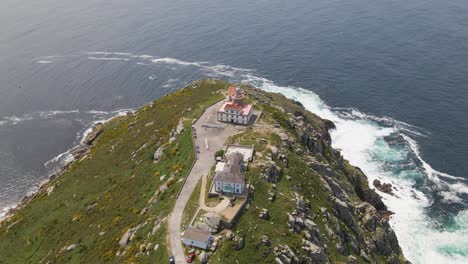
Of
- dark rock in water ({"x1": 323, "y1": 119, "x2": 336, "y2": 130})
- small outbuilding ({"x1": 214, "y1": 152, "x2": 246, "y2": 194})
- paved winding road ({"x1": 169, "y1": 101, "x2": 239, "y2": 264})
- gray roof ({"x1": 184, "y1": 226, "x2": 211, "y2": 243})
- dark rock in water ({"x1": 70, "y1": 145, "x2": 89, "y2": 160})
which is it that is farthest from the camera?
dark rock in water ({"x1": 323, "y1": 119, "x2": 336, "y2": 130})

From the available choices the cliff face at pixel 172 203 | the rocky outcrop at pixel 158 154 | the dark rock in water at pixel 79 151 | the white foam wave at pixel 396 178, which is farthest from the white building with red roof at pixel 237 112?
the dark rock in water at pixel 79 151

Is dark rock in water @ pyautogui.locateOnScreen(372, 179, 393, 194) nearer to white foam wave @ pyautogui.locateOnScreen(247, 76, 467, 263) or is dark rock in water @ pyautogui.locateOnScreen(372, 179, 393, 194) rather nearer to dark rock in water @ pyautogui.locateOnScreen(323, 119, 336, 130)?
white foam wave @ pyautogui.locateOnScreen(247, 76, 467, 263)

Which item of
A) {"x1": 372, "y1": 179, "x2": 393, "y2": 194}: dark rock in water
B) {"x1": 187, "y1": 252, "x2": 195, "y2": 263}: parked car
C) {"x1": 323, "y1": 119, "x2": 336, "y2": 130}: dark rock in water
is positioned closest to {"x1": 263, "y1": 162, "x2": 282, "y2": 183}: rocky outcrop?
{"x1": 187, "y1": 252, "x2": 195, "y2": 263}: parked car

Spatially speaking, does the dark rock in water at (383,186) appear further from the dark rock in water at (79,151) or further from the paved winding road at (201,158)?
the dark rock in water at (79,151)

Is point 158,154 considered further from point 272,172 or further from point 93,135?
point 93,135

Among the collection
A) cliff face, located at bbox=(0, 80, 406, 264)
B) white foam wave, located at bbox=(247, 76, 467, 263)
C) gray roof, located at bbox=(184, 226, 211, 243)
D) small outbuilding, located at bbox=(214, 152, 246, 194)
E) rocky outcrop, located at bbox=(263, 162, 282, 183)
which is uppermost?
small outbuilding, located at bbox=(214, 152, 246, 194)

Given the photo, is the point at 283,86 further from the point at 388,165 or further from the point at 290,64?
the point at 388,165

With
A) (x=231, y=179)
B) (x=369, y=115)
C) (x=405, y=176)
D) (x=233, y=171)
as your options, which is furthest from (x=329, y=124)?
(x=231, y=179)
